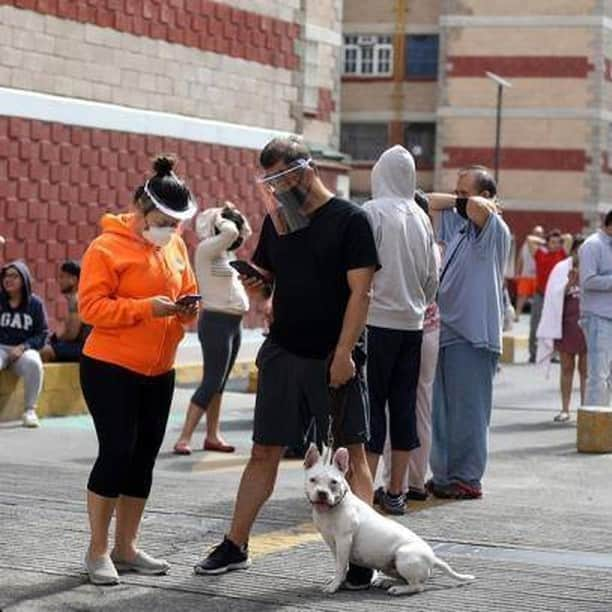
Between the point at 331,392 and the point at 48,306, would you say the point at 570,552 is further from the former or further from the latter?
the point at 48,306

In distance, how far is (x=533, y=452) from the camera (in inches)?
603

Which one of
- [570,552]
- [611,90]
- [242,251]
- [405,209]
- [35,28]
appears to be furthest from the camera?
[611,90]

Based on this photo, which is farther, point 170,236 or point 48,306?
point 48,306

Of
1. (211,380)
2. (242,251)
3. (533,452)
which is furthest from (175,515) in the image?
(242,251)

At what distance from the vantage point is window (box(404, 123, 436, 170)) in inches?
2313

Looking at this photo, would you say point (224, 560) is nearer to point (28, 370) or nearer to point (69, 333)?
point (28, 370)

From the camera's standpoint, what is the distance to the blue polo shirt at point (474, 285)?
1188 centimetres

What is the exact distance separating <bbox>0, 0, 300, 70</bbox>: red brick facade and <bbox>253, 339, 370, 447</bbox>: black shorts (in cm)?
1320

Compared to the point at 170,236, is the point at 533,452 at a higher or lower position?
lower

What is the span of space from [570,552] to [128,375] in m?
2.62

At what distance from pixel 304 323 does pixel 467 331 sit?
3.01 meters

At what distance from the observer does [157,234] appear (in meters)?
9.12

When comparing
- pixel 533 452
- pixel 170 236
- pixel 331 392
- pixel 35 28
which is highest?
pixel 35 28

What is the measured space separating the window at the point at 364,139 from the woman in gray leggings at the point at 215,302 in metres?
45.4
